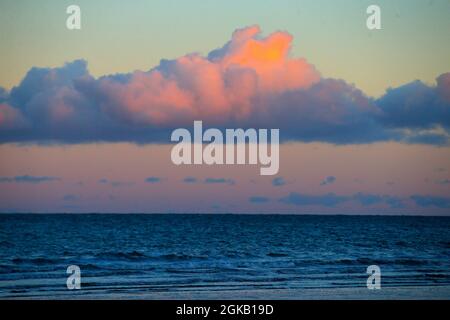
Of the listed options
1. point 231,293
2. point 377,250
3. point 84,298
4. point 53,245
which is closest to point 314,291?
point 231,293

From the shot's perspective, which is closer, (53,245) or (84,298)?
(84,298)

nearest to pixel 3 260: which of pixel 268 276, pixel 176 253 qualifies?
pixel 176 253

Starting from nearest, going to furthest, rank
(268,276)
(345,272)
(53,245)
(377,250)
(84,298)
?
(84,298) → (268,276) → (345,272) → (377,250) → (53,245)

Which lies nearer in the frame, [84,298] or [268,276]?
[84,298]

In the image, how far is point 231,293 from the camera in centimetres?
2653

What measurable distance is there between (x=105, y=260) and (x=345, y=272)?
15795 millimetres

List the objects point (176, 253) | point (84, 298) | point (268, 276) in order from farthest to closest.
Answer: point (176, 253) < point (268, 276) < point (84, 298)

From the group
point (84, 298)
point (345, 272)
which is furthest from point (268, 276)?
point (84, 298)

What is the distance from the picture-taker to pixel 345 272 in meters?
35.4
